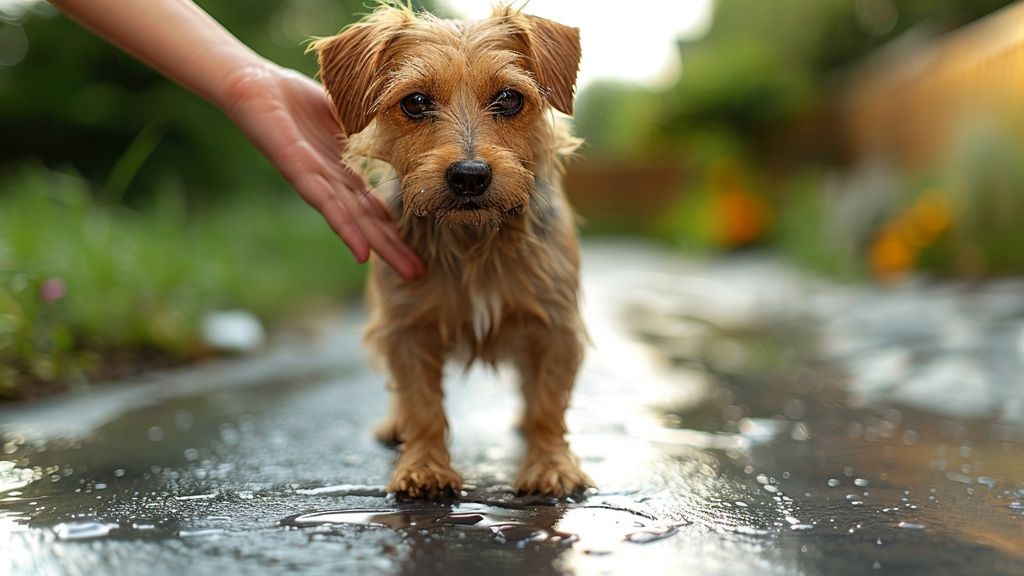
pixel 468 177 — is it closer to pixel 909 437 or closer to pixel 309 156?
pixel 309 156

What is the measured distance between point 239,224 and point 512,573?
7300mm

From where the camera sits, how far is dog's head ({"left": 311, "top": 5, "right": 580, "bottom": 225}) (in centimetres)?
270

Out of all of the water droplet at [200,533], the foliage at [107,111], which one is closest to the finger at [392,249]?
the water droplet at [200,533]

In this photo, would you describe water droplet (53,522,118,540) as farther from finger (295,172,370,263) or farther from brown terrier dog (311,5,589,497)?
finger (295,172,370,263)

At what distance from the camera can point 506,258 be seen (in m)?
3.00

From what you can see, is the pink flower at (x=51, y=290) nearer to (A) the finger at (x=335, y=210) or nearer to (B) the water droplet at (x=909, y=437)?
(A) the finger at (x=335, y=210)

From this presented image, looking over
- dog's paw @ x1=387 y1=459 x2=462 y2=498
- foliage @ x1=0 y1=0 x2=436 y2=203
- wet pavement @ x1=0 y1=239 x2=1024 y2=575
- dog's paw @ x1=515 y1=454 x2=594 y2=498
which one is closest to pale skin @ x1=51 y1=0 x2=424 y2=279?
dog's paw @ x1=387 y1=459 x2=462 y2=498

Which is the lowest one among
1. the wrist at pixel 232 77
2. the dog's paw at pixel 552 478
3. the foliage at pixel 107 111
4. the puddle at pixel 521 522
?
the puddle at pixel 521 522

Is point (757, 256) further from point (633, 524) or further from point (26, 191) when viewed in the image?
point (633, 524)

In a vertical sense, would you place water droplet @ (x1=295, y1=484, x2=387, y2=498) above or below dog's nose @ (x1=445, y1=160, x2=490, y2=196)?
below

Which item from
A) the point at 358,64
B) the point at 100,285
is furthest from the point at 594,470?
the point at 100,285

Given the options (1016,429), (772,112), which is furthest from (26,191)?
(772,112)

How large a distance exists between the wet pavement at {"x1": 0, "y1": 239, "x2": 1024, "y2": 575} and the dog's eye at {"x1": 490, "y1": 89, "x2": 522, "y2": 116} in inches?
49.1

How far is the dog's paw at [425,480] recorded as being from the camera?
9.12 feet
